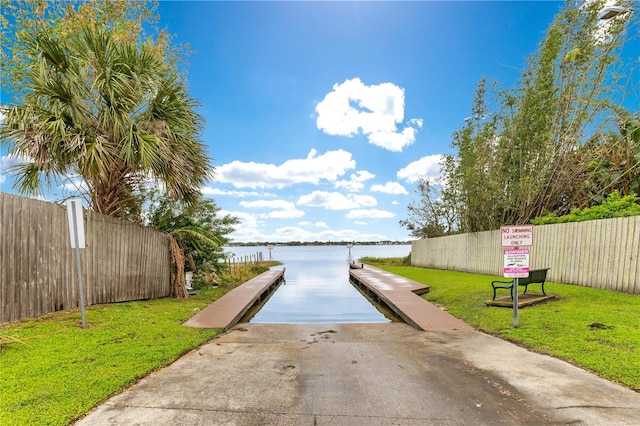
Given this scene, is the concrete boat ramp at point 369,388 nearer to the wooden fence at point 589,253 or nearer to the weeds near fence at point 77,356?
the weeds near fence at point 77,356

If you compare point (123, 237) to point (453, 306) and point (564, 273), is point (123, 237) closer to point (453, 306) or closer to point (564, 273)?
point (453, 306)

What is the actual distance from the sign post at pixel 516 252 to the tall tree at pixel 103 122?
7.48 metres

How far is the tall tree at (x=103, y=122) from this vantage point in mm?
6797

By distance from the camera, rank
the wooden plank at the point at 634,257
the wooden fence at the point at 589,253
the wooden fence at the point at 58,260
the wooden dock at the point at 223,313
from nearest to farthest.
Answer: the wooden fence at the point at 58,260 → the wooden dock at the point at 223,313 → the wooden plank at the point at 634,257 → the wooden fence at the point at 589,253

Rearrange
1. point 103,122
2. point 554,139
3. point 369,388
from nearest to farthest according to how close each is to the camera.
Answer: point 369,388 < point 103,122 < point 554,139

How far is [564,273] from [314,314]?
26.2 feet

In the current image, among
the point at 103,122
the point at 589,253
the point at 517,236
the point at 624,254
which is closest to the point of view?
the point at 517,236

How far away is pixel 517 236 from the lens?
5801 mm

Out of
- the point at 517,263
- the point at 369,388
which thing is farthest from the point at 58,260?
the point at 517,263

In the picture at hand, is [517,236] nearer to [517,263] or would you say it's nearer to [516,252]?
[516,252]

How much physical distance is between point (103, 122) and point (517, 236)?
9.11 metres

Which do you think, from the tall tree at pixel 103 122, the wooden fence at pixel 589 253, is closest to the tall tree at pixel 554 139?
the wooden fence at pixel 589 253

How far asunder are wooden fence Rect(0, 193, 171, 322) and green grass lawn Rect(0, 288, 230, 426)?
386mm

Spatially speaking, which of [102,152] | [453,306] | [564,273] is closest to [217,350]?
[102,152]
